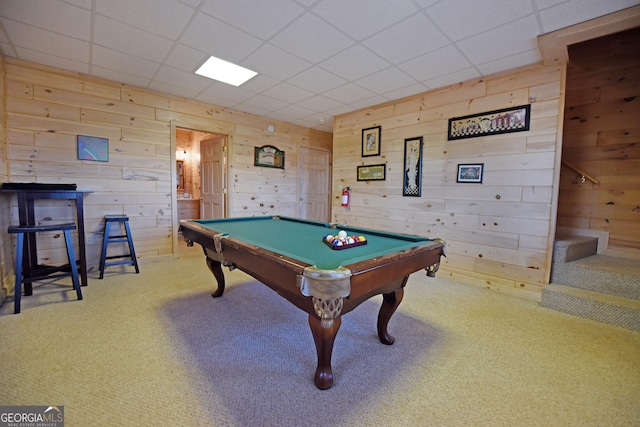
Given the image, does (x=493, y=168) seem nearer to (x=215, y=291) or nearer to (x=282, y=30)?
(x=282, y=30)

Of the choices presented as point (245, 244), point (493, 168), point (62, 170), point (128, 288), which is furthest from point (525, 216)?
point (62, 170)

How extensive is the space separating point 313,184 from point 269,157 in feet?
3.95

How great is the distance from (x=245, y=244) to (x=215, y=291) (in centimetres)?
138

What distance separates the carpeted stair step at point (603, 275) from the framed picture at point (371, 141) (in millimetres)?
2570

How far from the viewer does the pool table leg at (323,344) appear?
53.8 inches

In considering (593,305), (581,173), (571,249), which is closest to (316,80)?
(581,173)

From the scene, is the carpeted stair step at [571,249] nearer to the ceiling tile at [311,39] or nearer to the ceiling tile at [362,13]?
the ceiling tile at [362,13]

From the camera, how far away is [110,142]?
3322mm

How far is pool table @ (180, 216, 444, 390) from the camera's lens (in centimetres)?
118

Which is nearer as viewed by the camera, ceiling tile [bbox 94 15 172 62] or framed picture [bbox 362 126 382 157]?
ceiling tile [bbox 94 15 172 62]

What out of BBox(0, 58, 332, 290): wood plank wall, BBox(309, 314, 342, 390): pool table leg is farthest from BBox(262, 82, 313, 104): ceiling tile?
BBox(309, 314, 342, 390): pool table leg

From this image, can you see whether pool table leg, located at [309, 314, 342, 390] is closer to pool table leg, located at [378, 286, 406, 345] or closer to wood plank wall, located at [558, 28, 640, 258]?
pool table leg, located at [378, 286, 406, 345]

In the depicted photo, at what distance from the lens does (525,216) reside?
2732 mm

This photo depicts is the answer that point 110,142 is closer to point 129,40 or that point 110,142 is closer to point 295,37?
point 129,40
